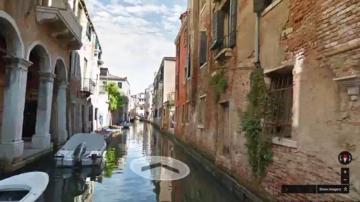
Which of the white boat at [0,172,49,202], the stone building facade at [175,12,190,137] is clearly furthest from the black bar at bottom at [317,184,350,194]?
the stone building facade at [175,12,190,137]

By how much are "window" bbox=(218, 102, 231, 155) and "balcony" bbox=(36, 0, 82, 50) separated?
22.3 ft

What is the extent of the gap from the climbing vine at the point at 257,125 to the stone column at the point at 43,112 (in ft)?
31.0

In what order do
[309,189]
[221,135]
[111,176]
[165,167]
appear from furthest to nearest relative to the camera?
1. [165,167]
2. [221,135]
3. [111,176]
4. [309,189]

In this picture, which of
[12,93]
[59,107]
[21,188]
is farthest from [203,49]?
[21,188]

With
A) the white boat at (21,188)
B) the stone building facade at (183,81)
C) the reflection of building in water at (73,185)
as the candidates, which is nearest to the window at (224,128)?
the reflection of building in water at (73,185)

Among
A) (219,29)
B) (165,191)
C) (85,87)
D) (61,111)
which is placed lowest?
(165,191)

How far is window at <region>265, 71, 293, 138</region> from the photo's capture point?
685 cm

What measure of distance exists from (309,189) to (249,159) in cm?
452

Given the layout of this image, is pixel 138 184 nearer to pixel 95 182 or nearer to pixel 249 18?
pixel 95 182

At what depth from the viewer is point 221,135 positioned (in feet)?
39.4

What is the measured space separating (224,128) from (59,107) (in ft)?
32.0

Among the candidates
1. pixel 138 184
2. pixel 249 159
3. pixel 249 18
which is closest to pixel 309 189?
pixel 249 159

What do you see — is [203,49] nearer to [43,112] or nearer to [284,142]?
[43,112]

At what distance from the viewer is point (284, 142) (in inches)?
260
